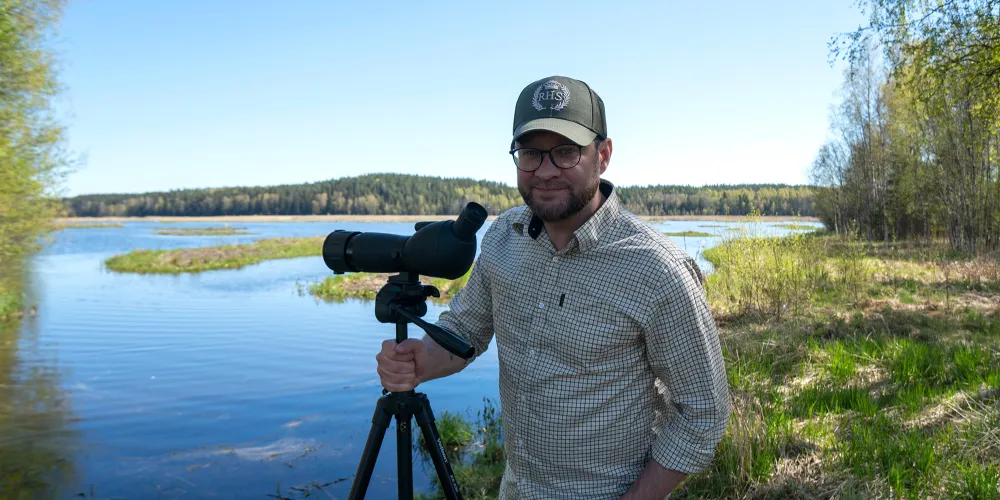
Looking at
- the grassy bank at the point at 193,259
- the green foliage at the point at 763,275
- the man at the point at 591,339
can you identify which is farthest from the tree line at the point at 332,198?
the man at the point at 591,339

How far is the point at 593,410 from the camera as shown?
149 centimetres

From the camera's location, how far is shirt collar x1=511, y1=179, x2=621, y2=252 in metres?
1.52

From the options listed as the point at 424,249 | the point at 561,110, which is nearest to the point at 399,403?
the point at 424,249

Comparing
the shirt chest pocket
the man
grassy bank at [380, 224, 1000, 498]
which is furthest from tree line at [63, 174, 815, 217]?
the shirt chest pocket

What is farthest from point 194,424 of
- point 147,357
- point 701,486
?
point 701,486

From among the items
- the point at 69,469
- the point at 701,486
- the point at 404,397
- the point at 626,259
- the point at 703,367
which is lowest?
the point at 69,469

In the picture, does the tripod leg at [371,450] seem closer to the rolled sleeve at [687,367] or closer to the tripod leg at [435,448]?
the tripod leg at [435,448]

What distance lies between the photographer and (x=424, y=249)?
162 centimetres

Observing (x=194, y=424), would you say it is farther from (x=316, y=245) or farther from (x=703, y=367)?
(x=316, y=245)

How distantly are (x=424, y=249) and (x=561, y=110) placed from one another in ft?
1.60

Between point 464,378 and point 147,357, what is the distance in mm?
5384

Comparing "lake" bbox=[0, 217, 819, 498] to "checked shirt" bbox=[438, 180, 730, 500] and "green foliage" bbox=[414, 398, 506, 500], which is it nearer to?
"green foliage" bbox=[414, 398, 506, 500]

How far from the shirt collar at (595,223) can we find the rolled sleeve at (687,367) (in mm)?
198

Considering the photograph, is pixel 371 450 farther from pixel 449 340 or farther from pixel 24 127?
pixel 24 127
